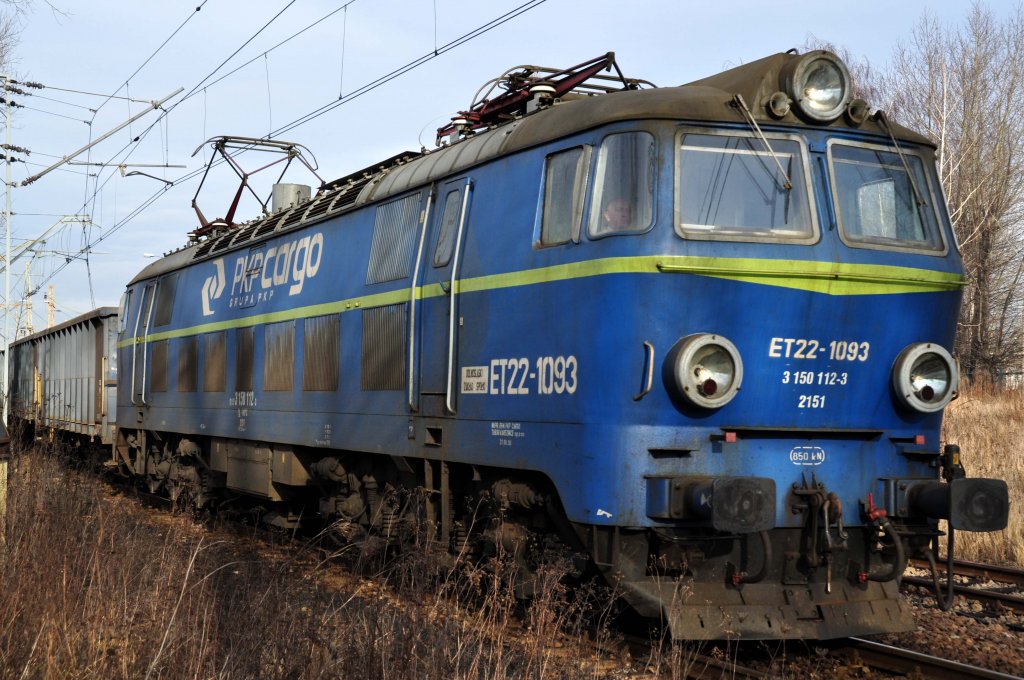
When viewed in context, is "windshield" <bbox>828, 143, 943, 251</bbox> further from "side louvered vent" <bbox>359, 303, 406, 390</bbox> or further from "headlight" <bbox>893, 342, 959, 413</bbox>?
"side louvered vent" <bbox>359, 303, 406, 390</bbox>

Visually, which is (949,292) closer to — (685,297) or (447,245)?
(685,297)

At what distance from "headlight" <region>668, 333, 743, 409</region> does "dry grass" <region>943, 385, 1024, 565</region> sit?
596cm

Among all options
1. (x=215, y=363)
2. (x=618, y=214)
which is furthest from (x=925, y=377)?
(x=215, y=363)

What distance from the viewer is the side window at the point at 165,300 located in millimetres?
15047

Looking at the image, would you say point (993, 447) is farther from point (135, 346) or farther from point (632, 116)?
point (135, 346)

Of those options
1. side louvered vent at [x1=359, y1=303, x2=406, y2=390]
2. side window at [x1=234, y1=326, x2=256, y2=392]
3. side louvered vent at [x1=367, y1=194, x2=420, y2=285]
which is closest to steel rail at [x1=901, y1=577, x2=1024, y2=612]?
side louvered vent at [x1=359, y1=303, x2=406, y2=390]

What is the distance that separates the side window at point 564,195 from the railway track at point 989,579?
4417mm

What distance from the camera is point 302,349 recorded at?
10461 mm

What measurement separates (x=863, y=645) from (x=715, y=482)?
178cm

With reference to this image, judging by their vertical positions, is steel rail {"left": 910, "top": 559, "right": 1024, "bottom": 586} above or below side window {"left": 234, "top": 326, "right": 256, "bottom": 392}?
below

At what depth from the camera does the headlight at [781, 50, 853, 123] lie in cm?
668

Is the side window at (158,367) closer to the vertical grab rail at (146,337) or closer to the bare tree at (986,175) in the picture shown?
the vertical grab rail at (146,337)

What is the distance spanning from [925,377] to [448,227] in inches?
136

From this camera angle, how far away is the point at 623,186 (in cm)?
655
